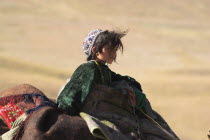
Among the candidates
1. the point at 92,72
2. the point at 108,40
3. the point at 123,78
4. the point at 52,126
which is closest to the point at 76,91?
the point at 92,72

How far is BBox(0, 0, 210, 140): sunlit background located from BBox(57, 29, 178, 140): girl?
128 cm

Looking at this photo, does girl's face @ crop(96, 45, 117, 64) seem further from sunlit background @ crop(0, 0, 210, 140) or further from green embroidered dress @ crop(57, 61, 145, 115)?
sunlit background @ crop(0, 0, 210, 140)

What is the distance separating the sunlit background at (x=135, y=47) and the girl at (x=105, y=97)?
128 cm

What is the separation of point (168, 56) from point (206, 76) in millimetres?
6965

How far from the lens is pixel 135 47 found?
34.3 metres

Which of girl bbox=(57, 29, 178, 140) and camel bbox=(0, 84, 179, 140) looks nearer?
camel bbox=(0, 84, 179, 140)

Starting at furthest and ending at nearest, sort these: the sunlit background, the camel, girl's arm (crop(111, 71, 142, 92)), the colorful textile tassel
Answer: the sunlit background, girl's arm (crop(111, 71, 142, 92)), the colorful textile tassel, the camel

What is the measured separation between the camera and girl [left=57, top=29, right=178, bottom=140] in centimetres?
425

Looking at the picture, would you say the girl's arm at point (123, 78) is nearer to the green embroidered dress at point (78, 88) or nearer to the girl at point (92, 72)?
the girl at point (92, 72)

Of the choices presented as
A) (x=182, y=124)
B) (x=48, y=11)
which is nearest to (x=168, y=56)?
(x=182, y=124)

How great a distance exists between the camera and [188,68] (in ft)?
81.7

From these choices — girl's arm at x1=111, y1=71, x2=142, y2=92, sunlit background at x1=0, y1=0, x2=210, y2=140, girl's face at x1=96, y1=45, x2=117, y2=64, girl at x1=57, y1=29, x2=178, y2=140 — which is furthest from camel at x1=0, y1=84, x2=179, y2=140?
sunlit background at x1=0, y1=0, x2=210, y2=140

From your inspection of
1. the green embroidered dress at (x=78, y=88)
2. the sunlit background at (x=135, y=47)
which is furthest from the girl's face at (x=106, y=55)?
the sunlit background at (x=135, y=47)

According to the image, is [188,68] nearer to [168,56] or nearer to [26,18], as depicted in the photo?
[168,56]
